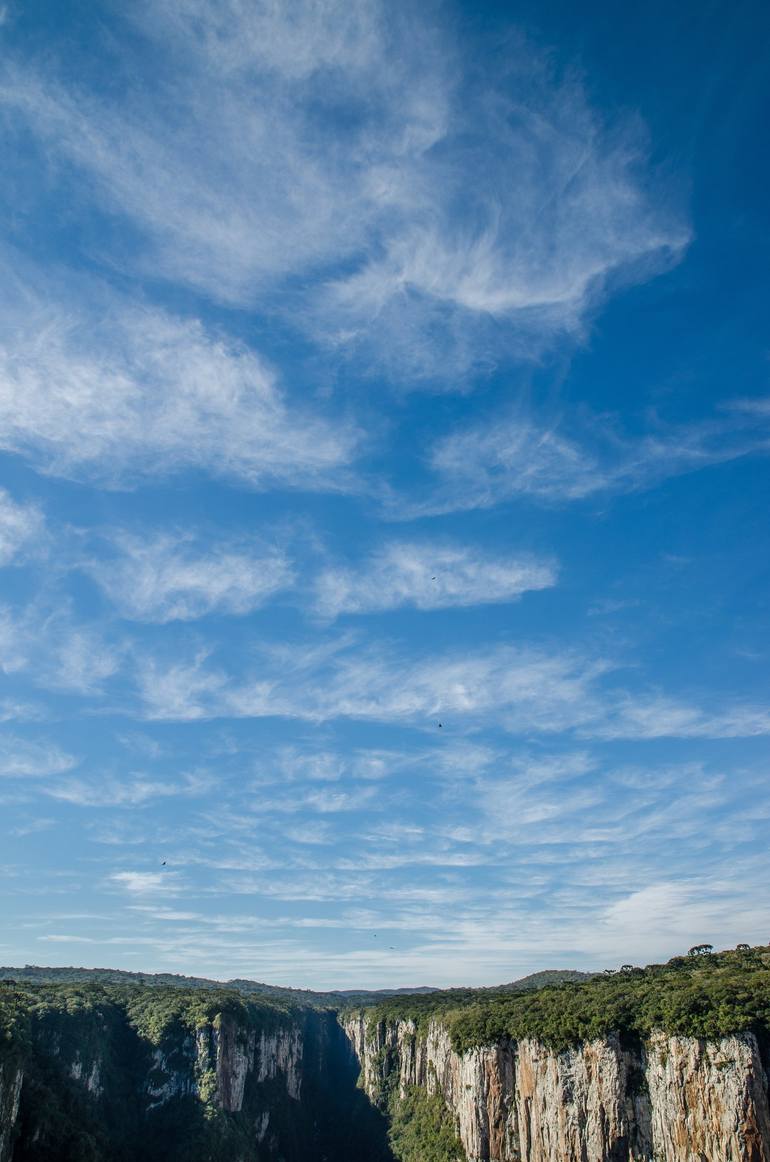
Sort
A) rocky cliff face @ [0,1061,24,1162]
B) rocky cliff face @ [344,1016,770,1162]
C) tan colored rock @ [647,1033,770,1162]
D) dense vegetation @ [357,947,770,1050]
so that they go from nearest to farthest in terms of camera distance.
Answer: tan colored rock @ [647,1033,770,1162]
rocky cliff face @ [344,1016,770,1162]
rocky cliff face @ [0,1061,24,1162]
dense vegetation @ [357,947,770,1050]

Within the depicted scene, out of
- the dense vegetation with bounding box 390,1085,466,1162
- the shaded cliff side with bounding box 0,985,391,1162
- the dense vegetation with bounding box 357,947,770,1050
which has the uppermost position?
the dense vegetation with bounding box 357,947,770,1050

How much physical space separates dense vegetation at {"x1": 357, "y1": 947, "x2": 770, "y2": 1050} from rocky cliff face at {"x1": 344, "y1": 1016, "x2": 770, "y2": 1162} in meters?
1.17

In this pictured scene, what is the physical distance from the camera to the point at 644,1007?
6569 cm

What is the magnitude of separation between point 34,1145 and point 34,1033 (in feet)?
57.1

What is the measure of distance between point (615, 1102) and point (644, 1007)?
8.65 metres

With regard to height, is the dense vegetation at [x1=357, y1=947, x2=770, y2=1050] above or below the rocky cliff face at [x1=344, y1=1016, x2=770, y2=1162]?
above

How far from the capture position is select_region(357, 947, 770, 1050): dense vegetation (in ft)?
192

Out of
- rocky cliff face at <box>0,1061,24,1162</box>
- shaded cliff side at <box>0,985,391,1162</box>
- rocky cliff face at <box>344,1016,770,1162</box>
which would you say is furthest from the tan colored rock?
shaded cliff side at <box>0,985,391,1162</box>

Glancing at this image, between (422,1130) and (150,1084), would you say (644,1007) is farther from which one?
(150,1084)

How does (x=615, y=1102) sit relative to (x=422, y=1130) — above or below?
above

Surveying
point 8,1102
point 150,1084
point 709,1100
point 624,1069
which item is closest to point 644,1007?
point 624,1069

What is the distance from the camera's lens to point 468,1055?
8631 centimetres

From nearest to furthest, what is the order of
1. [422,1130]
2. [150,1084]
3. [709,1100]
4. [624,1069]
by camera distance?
[709,1100] → [624,1069] → [150,1084] → [422,1130]

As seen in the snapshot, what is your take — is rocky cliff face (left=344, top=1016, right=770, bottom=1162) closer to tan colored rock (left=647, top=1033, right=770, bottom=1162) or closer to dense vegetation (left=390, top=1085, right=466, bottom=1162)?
tan colored rock (left=647, top=1033, right=770, bottom=1162)
